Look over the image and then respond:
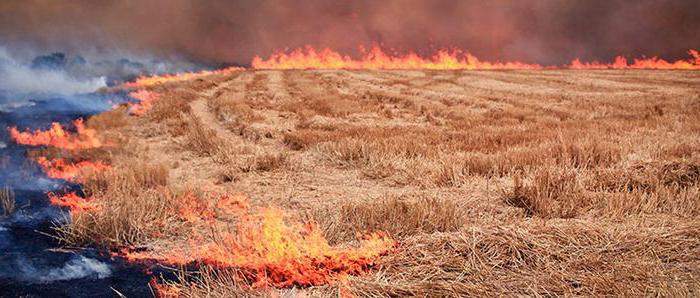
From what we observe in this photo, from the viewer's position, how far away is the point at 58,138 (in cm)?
1130

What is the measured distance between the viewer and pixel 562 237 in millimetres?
4352

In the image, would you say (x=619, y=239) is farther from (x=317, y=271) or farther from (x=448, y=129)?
(x=448, y=129)

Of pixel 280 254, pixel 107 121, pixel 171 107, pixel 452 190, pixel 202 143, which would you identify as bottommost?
pixel 452 190

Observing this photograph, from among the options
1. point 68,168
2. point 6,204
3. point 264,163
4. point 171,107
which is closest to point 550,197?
point 264,163

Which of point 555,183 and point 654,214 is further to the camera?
point 555,183

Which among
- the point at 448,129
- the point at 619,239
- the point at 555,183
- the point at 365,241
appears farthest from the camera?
the point at 448,129

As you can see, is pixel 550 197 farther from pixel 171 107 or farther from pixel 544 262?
pixel 171 107

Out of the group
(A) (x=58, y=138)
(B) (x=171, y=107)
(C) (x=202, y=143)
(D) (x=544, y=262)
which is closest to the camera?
(D) (x=544, y=262)

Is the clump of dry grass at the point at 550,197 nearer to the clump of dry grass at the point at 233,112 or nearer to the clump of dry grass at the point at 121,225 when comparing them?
the clump of dry grass at the point at 121,225

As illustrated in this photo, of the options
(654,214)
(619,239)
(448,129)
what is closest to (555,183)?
(654,214)

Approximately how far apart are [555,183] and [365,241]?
9.20 feet

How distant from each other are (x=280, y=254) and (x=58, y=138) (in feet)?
30.5

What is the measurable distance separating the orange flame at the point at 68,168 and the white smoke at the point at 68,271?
3217mm

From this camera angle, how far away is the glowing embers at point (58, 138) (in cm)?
1067
